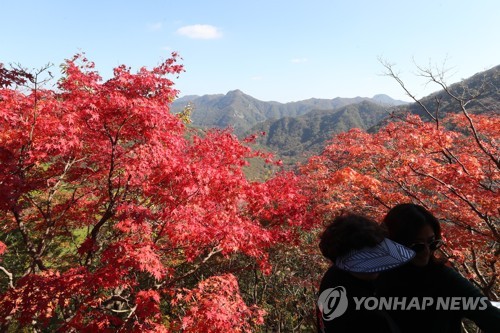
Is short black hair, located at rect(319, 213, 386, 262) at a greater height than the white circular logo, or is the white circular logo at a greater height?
short black hair, located at rect(319, 213, 386, 262)

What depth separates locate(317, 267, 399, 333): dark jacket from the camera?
1.61 metres

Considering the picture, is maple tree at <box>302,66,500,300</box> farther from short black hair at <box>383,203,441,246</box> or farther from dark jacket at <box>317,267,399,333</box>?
dark jacket at <box>317,267,399,333</box>

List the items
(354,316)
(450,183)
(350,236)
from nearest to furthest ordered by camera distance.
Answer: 1. (354,316)
2. (350,236)
3. (450,183)

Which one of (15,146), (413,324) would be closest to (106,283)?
(15,146)

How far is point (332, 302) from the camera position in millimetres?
1757

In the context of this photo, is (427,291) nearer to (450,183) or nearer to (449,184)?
(449,184)

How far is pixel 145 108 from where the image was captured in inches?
257

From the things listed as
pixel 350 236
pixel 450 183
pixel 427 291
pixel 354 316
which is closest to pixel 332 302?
pixel 354 316

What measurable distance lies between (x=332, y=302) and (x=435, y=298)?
0.79 meters

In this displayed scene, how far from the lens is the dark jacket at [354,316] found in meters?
1.61

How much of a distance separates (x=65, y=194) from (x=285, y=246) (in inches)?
371

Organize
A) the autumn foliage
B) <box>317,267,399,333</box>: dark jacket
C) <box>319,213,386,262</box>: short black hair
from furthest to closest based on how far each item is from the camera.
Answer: the autumn foliage → <box>319,213,386,262</box>: short black hair → <box>317,267,399,333</box>: dark jacket

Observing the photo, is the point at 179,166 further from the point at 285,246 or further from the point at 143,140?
the point at 285,246

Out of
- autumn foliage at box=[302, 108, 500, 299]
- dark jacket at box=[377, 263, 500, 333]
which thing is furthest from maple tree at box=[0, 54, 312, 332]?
dark jacket at box=[377, 263, 500, 333]
